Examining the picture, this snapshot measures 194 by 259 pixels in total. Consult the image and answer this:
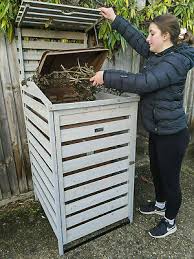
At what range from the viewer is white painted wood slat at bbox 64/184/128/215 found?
2.10 metres

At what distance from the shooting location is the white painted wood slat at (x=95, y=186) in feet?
6.74

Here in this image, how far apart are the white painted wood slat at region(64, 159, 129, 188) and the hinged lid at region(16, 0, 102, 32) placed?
1341 mm

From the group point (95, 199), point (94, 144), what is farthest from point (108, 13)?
point (95, 199)

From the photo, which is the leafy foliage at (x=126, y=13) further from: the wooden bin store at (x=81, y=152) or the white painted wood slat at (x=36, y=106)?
the white painted wood slat at (x=36, y=106)

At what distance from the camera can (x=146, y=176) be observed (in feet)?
11.3

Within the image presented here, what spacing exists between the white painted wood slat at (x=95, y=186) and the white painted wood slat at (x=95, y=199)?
0.19ft

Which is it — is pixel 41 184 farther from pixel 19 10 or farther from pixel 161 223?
pixel 19 10

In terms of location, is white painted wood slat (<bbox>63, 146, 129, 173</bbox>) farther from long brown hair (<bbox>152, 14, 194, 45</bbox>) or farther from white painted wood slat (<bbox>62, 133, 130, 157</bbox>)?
long brown hair (<bbox>152, 14, 194, 45</bbox>)

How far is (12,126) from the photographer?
8.48ft

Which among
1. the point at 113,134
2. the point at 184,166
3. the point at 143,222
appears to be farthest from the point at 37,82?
the point at 184,166

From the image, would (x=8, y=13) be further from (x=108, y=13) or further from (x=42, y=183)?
(x=42, y=183)

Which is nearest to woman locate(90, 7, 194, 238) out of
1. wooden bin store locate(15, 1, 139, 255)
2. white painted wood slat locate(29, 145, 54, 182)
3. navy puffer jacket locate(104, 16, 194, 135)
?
navy puffer jacket locate(104, 16, 194, 135)

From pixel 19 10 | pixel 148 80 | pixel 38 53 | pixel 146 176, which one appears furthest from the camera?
pixel 146 176

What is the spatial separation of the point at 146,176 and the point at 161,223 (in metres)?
1.03
